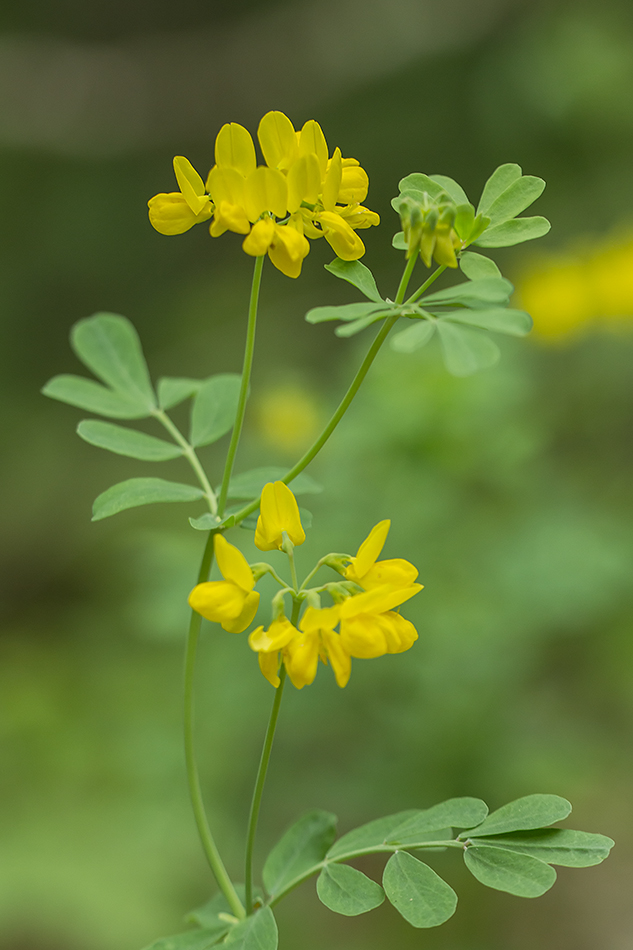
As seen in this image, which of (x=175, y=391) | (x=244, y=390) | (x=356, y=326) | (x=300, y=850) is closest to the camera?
(x=356, y=326)

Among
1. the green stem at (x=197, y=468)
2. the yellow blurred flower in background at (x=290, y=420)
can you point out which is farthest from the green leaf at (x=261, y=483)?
the yellow blurred flower in background at (x=290, y=420)

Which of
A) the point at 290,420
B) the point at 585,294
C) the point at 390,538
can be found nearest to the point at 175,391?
the point at 390,538

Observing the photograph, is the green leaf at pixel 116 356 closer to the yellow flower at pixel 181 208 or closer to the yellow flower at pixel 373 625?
the yellow flower at pixel 181 208

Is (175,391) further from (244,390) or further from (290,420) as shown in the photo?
(290,420)

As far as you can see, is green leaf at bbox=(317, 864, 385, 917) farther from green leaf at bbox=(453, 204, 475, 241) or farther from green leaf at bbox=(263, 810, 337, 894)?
green leaf at bbox=(453, 204, 475, 241)

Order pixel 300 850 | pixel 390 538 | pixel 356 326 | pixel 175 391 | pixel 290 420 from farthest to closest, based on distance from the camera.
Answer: pixel 290 420
pixel 390 538
pixel 175 391
pixel 300 850
pixel 356 326
